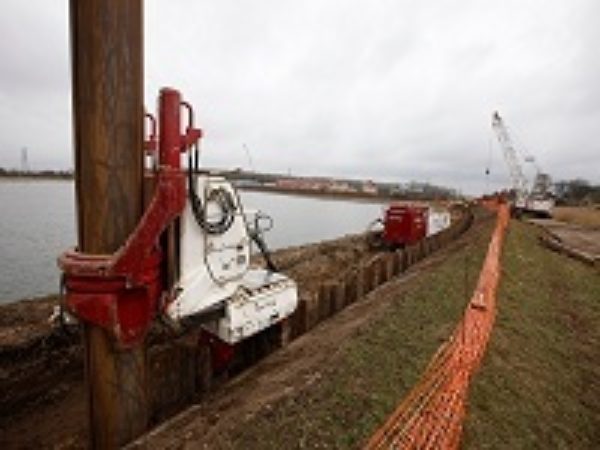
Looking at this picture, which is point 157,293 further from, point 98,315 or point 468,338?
point 468,338

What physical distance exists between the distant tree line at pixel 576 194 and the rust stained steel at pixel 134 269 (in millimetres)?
94518

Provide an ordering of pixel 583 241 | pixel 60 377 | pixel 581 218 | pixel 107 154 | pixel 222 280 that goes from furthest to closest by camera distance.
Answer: pixel 581 218 → pixel 583 241 → pixel 60 377 → pixel 222 280 → pixel 107 154

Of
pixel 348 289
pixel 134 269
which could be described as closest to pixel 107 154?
pixel 134 269

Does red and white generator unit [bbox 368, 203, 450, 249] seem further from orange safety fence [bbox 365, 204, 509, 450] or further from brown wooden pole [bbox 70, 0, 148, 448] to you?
brown wooden pole [bbox 70, 0, 148, 448]

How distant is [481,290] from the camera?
25.4 feet

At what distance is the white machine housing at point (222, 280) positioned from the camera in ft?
13.9

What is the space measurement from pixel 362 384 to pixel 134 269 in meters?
3.04

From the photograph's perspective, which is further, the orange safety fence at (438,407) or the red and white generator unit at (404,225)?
the red and white generator unit at (404,225)

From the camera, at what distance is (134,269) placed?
11.4 feet

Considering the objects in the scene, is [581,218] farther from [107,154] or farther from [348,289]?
[107,154]

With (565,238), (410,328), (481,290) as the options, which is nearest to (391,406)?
(410,328)

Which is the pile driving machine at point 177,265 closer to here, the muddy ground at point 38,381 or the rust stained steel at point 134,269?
the rust stained steel at point 134,269

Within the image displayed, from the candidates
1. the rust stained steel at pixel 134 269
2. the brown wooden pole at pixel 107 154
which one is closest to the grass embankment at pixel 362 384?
the brown wooden pole at pixel 107 154

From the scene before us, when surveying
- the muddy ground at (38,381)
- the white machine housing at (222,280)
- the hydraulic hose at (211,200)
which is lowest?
the muddy ground at (38,381)
